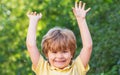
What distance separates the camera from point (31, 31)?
6.18 m

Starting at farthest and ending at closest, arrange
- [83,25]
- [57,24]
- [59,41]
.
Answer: [57,24] → [83,25] → [59,41]

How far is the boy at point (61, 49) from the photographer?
6035mm

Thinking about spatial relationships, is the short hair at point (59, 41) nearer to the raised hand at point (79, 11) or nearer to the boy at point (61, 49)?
the boy at point (61, 49)

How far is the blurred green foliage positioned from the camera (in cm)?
1184

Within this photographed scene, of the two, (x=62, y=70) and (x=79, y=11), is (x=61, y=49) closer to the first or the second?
(x=62, y=70)

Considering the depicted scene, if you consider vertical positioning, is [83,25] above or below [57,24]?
above

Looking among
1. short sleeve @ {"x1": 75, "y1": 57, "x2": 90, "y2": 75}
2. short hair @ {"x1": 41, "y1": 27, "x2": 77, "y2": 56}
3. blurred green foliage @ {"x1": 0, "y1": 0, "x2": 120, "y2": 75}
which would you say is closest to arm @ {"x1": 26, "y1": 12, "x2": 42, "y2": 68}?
short hair @ {"x1": 41, "y1": 27, "x2": 77, "y2": 56}

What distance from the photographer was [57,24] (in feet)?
62.6

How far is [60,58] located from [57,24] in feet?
42.8

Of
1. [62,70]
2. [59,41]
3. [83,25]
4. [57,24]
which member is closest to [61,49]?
[59,41]

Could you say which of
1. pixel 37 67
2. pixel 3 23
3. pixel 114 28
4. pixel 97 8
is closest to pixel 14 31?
pixel 3 23

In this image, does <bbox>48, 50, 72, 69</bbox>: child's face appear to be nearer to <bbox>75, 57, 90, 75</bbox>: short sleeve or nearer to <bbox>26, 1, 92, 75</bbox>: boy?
<bbox>26, 1, 92, 75</bbox>: boy

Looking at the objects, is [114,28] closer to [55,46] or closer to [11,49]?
[55,46]

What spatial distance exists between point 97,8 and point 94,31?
106cm
